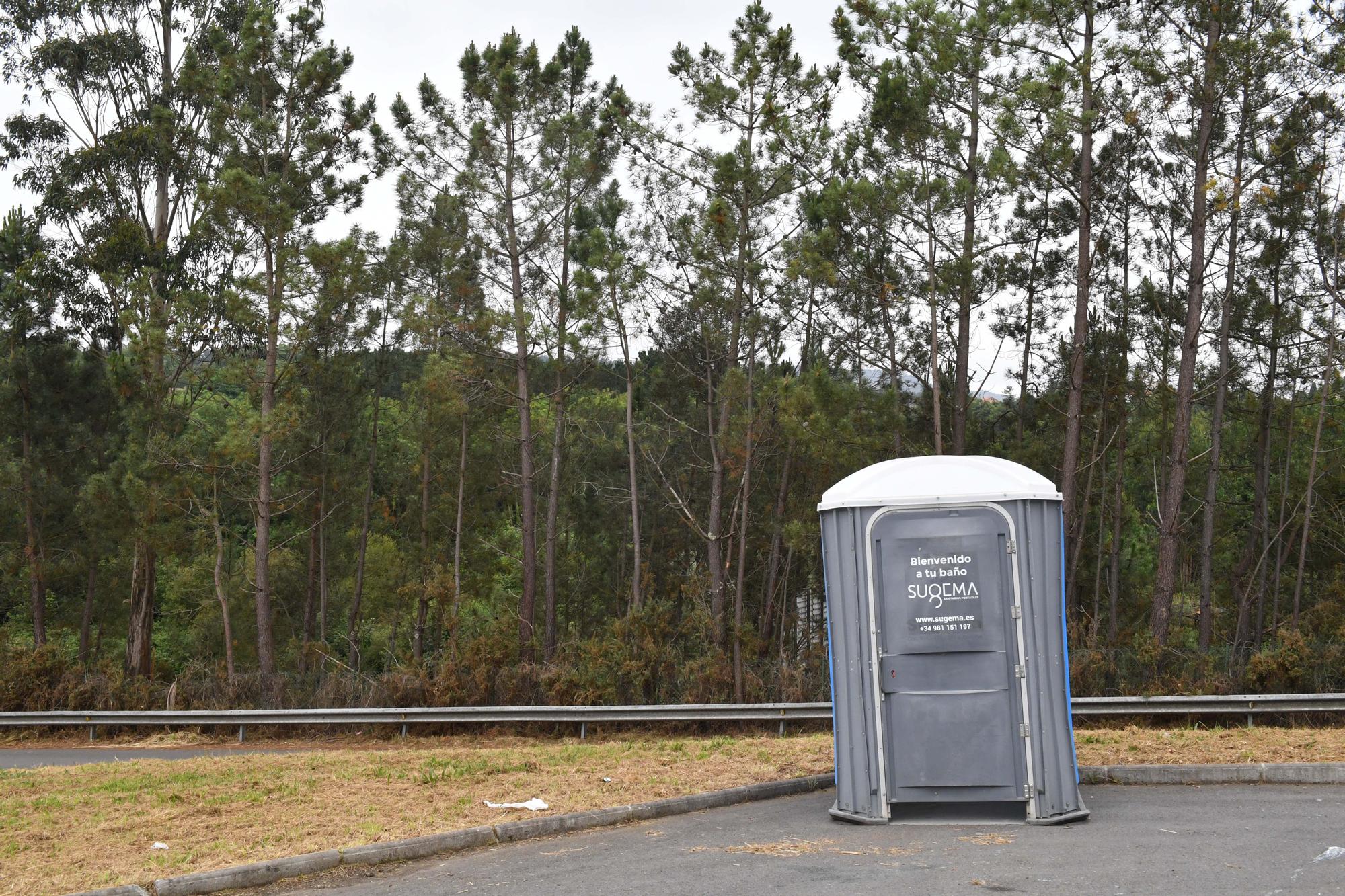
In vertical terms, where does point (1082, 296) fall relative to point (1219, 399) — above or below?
above

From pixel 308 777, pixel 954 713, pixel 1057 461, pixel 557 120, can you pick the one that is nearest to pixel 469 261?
pixel 557 120

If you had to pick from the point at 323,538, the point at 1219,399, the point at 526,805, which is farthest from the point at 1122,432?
the point at 323,538

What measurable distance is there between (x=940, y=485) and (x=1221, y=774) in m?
3.96

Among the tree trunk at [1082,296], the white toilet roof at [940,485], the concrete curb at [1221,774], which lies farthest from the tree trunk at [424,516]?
the white toilet roof at [940,485]

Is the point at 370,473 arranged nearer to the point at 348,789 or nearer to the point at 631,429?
the point at 631,429

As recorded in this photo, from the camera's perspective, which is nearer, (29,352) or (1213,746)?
(1213,746)

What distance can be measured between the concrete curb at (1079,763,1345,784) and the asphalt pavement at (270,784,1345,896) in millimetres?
692

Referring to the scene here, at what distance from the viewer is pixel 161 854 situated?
764 cm

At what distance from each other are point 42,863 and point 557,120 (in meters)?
21.2

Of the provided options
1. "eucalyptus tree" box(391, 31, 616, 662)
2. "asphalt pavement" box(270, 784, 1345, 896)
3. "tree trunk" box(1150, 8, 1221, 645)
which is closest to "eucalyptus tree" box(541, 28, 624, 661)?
"eucalyptus tree" box(391, 31, 616, 662)

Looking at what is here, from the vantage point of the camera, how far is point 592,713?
17.5 metres

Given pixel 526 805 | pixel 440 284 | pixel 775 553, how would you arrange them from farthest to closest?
1. pixel 775 553
2. pixel 440 284
3. pixel 526 805

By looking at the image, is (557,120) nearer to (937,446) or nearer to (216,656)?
(937,446)

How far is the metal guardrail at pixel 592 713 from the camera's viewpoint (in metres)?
14.5
